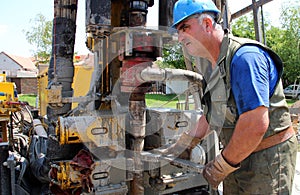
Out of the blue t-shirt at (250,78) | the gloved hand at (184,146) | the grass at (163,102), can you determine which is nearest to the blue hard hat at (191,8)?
the blue t-shirt at (250,78)

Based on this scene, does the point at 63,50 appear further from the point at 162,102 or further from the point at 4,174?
the point at 162,102

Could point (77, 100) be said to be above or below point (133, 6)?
below

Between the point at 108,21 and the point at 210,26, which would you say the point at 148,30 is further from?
the point at 210,26

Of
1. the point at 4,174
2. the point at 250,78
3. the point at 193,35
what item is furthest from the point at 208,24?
the point at 4,174

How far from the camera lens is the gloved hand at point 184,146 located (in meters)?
2.70

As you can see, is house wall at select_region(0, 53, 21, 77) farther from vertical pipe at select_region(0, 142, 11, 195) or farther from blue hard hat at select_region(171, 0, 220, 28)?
blue hard hat at select_region(171, 0, 220, 28)

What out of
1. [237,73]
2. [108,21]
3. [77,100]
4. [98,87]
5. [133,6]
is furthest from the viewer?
[98,87]

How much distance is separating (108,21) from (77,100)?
3.05 feet

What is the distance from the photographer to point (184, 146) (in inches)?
108

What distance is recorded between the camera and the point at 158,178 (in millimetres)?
3049

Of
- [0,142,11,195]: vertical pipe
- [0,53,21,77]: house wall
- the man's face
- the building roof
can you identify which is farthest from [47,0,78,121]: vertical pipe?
[0,53,21,77]: house wall

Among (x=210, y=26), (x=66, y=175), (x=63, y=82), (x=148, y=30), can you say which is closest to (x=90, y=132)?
(x=66, y=175)

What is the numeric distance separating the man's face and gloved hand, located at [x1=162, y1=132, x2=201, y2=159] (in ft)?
2.87

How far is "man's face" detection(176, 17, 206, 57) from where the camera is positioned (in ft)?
6.49
